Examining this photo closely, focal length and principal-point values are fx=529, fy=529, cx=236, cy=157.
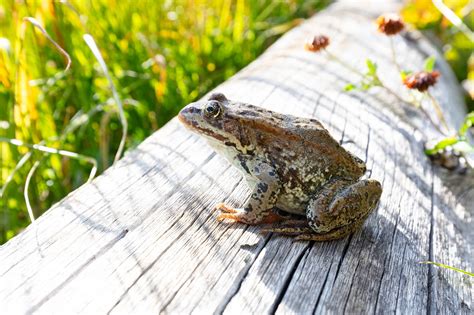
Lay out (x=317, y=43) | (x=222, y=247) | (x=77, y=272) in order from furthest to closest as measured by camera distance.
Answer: (x=317, y=43)
(x=222, y=247)
(x=77, y=272)

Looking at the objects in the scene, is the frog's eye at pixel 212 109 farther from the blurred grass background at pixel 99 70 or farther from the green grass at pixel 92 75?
Result: the blurred grass background at pixel 99 70

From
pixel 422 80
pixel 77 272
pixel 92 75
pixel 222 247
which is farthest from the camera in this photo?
pixel 92 75

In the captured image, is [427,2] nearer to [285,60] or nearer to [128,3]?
[285,60]

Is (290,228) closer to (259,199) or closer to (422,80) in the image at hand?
(259,199)

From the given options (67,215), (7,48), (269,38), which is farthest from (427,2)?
(67,215)

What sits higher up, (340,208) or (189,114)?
(189,114)

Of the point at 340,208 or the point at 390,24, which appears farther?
the point at 390,24

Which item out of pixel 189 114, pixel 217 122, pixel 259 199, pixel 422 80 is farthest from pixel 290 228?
pixel 422 80
